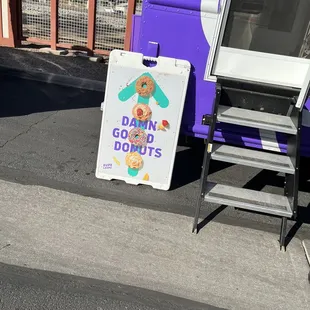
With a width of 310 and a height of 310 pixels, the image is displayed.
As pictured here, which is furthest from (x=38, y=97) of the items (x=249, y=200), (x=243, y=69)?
(x=249, y=200)

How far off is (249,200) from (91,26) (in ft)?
20.3

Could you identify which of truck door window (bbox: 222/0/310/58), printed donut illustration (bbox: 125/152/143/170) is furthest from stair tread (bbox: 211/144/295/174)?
truck door window (bbox: 222/0/310/58)

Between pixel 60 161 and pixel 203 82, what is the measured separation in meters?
1.82

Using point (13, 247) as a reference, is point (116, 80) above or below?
above

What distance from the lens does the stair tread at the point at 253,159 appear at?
135 inches

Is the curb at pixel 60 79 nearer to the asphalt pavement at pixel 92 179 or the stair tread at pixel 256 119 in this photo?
the asphalt pavement at pixel 92 179

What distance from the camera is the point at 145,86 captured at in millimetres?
3742

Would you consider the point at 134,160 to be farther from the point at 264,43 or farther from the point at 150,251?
the point at 264,43

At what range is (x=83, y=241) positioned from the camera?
125 inches

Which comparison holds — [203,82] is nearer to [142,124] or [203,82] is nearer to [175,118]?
[175,118]

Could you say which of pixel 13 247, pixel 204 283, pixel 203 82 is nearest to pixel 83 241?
pixel 13 247

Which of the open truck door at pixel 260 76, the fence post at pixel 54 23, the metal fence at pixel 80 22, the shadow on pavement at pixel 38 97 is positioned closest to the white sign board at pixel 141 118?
the open truck door at pixel 260 76

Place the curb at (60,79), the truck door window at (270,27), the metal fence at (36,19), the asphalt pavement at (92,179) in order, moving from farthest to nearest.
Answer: the metal fence at (36,19) < the curb at (60,79) < the truck door window at (270,27) < the asphalt pavement at (92,179)

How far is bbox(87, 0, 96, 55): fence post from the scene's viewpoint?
26.6 ft
